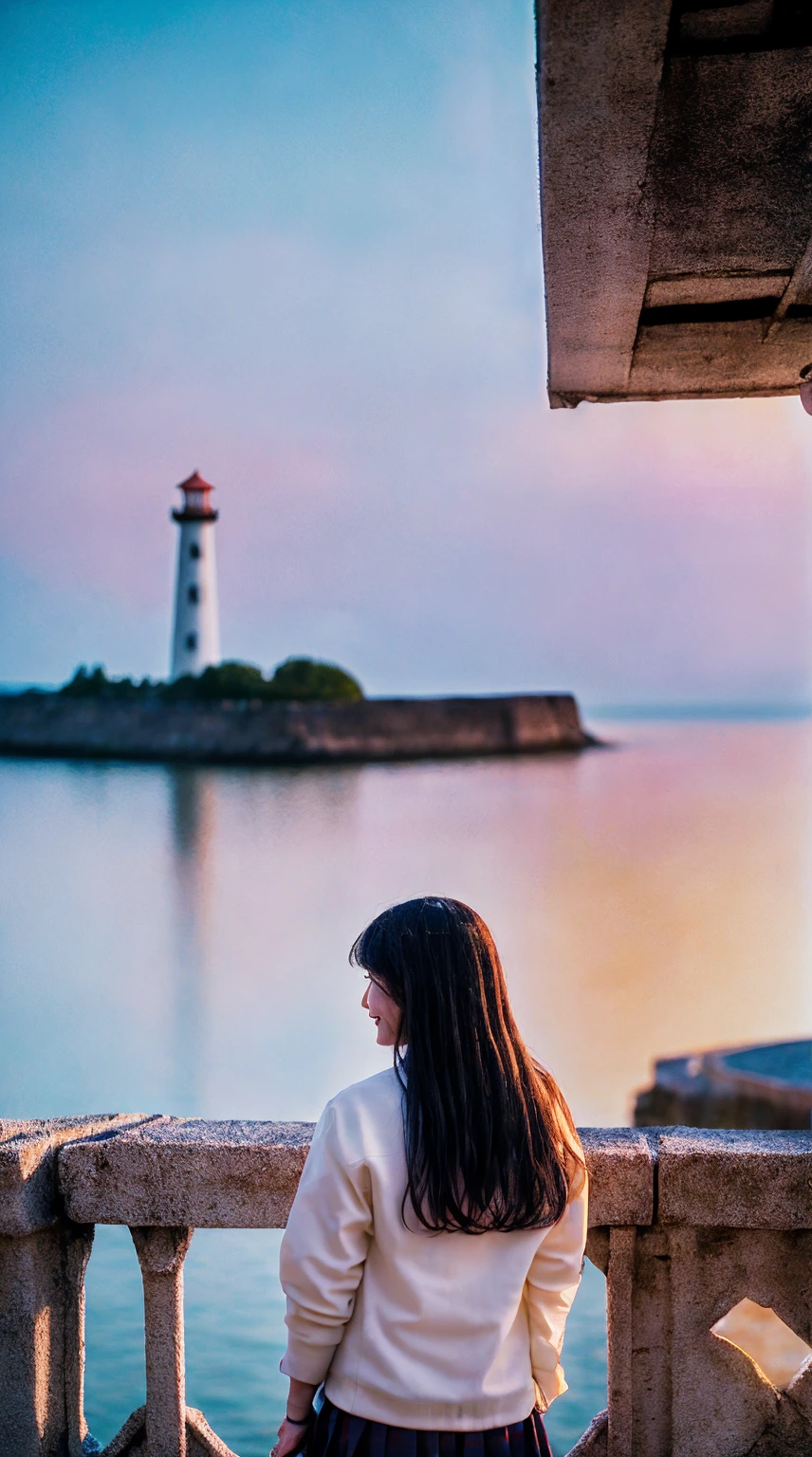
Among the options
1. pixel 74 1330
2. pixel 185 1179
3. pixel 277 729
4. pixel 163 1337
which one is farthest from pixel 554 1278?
pixel 277 729

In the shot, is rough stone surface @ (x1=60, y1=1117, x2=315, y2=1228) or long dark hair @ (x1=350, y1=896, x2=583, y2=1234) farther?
rough stone surface @ (x1=60, y1=1117, x2=315, y2=1228)

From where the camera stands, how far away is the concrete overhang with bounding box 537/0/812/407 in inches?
66.3

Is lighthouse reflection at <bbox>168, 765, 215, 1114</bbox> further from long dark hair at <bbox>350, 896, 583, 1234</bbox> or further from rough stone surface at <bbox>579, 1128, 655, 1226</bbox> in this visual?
long dark hair at <bbox>350, 896, 583, 1234</bbox>

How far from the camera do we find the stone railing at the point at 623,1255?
7.27ft

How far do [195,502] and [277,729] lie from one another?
37.8 ft

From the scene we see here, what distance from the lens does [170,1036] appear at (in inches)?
1955

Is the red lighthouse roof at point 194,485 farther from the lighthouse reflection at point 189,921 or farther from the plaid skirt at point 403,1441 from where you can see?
the plaid skirt at point 403,1441

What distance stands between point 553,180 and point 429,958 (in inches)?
47.5

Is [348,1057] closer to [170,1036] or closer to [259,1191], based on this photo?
[170,1036]

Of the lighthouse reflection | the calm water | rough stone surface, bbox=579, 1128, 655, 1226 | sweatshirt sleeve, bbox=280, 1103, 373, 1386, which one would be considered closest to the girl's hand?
sweatshirt sleeve, bbox=280, 1103, 373, 1386

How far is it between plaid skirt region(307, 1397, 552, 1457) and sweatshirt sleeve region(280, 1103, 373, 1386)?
0.13m

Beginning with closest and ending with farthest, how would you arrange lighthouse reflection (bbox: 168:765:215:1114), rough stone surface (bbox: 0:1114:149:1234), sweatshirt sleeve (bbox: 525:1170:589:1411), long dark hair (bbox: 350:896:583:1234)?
1. long dark hair (bbox: 350:896:583:1234)
2. sweatshirt sleeve (bbox: 525:1170:589:1411)
3. rough stone surface (bbox: 0:1114:149:1234)
4. lighthouse reflection (bbox: 168:765:215:1114)

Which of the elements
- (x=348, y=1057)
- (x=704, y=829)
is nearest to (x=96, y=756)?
(x=348, y=1057)

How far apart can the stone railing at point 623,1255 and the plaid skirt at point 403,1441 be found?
62 centimetres
